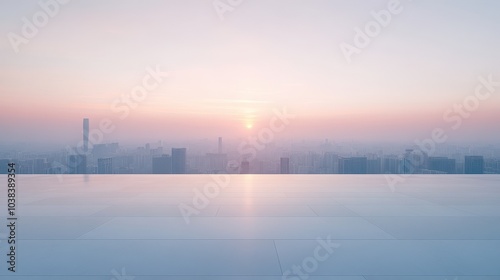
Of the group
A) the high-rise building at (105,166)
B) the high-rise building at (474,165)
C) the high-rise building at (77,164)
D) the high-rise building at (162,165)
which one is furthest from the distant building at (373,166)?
the high-rise building at (77,164)

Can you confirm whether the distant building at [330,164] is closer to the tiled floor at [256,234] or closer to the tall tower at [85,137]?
the tiled floor at [256,234]

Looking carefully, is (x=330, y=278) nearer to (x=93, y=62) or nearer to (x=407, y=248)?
(x=407, y=248)

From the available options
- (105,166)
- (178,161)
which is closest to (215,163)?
(178,161)

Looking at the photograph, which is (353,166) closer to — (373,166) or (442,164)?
(373,166)

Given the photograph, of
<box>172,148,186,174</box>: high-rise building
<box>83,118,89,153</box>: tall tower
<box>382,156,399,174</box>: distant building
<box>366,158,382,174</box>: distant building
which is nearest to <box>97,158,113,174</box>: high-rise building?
<box>83,118,89,153</box>: tall tower

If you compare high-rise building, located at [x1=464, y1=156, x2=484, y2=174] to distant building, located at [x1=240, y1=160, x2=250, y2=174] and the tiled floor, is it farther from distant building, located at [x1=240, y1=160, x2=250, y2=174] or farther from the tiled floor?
distant building, located at [x1=240, y1=160, x2=250, y2=174]

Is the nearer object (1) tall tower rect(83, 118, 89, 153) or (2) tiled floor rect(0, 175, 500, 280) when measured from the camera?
(2) tiled floor rect(0, 175, 500, 280)
